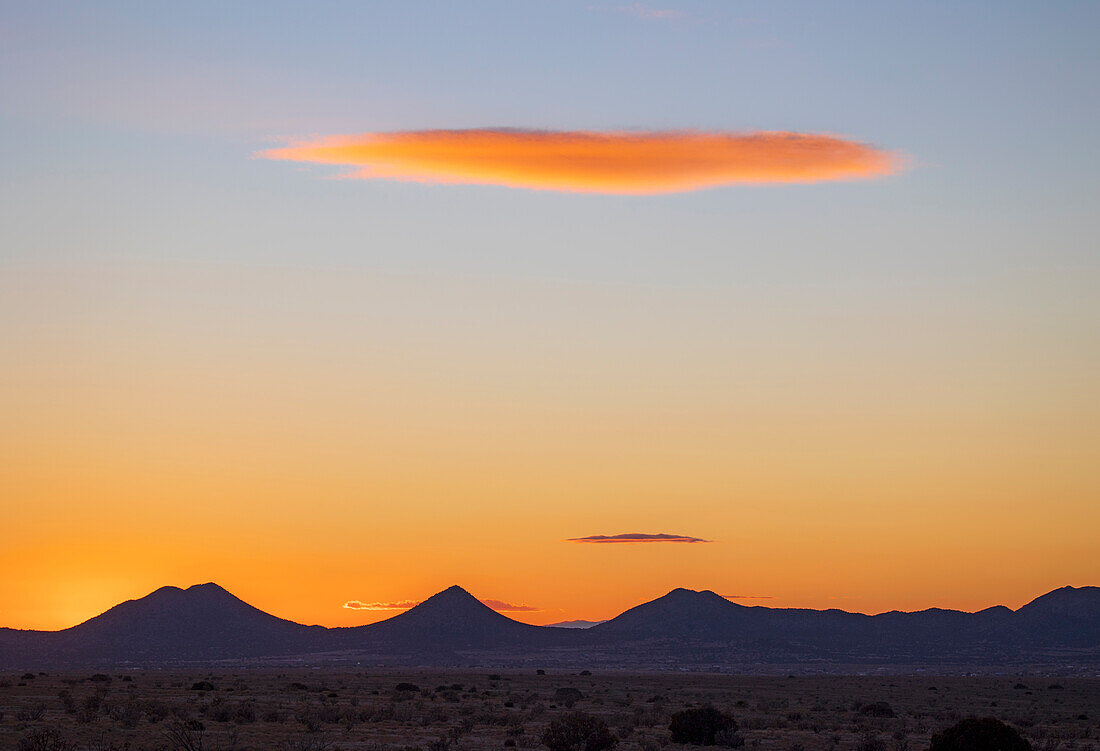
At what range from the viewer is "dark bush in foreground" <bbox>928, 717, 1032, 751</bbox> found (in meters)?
38.4

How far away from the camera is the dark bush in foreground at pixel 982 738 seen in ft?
126

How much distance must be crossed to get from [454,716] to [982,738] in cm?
2530

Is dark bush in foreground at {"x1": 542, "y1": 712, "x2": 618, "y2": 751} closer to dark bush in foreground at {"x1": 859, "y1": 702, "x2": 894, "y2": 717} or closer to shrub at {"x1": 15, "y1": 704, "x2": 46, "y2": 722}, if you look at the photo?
shrub at {"x1": 15, "y1": 704, "x2": 46, "y2": 722}

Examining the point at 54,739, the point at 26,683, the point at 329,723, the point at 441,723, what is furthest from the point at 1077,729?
the point at 26,683

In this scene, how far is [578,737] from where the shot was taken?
4278cm

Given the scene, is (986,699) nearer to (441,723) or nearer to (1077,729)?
(1077,729)

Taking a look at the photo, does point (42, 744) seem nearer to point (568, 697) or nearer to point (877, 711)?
point (877, 711)

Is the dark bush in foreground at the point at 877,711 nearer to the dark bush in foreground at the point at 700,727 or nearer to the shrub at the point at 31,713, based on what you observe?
the dark bush in foreground at the point at 700,727

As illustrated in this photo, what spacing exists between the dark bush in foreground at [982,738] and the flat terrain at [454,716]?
5082 millimetres

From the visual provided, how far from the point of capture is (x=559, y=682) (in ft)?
349

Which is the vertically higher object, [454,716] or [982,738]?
[454,716]

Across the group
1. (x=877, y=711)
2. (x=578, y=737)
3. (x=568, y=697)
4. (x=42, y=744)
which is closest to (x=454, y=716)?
(x=578, y=737)

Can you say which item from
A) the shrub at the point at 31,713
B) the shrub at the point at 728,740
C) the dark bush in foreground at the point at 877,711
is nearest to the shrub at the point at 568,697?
the dark bush in foreground at the point at 877,711

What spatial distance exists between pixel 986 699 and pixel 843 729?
35.0m
